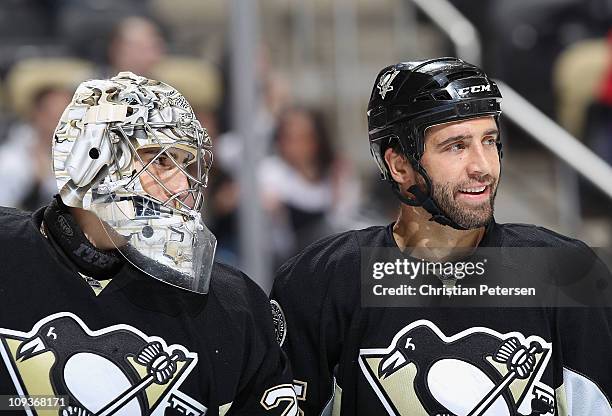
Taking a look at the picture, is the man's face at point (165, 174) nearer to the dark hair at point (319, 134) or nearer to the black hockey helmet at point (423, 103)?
the black hockey helmet at point (423, 103)

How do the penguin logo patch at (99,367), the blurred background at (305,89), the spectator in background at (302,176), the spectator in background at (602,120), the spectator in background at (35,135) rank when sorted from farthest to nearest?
1. the spectator in background at (602,120)
2. the spectator in background at (302,176)
3. the spectator in background at (35,135)
4. the blurred background at (305,89)
5. the penguin logo patch at (99,367)

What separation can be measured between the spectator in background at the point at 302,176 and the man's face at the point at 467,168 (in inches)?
88.1

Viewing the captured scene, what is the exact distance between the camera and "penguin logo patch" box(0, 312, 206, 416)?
2340 millimetres

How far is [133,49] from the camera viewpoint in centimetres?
473

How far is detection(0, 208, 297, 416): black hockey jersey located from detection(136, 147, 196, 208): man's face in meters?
0.19

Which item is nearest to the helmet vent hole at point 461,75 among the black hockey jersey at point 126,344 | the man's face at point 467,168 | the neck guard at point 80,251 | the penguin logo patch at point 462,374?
the man's face at point 467,168

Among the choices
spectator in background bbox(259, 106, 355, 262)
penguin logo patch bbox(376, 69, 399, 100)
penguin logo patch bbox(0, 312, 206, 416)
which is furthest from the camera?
spectator in background bbox(259, 106, 355, 262)

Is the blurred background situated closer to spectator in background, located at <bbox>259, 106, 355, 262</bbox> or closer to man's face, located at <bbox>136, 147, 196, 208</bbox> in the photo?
spectator in background, located at <bbox>259, 106, 355, 262</bbox>

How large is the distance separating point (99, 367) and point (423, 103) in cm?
91

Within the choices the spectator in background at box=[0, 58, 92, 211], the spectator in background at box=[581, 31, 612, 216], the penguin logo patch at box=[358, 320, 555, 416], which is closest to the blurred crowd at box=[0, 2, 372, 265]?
the spectator in background at box=[0, 58, 92, 211]

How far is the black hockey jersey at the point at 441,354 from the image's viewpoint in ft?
8.20

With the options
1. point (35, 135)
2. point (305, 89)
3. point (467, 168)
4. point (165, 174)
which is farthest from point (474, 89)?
point (305, 89)

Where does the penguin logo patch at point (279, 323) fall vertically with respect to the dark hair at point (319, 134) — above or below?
below

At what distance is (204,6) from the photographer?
5.48 m
